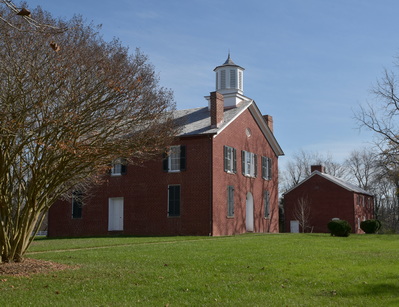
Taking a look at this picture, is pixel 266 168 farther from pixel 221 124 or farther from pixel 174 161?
pixel 174 161

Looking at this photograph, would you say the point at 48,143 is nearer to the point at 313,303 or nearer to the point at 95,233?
the point at 313,303

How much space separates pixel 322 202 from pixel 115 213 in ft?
67.1

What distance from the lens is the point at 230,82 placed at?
32.0m

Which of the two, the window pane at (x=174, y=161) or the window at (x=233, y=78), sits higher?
the window at (x=233, y=78)

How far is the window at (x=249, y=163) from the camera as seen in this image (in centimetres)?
2977

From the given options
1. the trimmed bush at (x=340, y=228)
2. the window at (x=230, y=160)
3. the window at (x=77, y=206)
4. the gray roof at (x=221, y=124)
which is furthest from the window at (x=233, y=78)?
the window at (x=77, y=206)

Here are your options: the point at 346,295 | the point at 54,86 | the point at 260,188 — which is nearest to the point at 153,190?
the point at 260,188

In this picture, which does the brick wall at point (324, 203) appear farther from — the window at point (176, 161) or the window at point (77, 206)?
the window at point (77, 206)

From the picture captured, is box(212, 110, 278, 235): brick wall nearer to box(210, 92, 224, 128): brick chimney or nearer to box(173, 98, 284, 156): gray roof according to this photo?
box(173, 98, 284, 156): gray roof

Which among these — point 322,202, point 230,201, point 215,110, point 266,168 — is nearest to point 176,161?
point 215,110

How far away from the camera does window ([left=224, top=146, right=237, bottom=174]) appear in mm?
27692

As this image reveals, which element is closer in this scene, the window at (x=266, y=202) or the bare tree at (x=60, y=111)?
the bare tree at (x=60, y=111)

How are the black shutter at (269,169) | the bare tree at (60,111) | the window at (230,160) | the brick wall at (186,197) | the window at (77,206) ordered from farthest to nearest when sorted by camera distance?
the black shutter at (269,169) < the window at (77,206) < the window at (230,160) < the brick wall at (186,197) < the bare tree at (60,111)

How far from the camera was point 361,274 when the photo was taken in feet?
34.5
